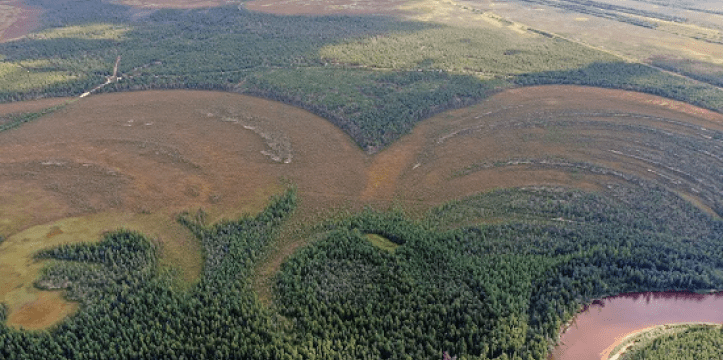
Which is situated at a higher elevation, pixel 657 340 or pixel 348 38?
pixel 348 38

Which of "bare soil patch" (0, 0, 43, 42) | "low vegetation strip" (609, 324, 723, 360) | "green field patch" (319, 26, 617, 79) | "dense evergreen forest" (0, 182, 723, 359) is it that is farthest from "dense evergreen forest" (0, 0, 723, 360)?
"bare soil patch" (0, 0, 43, 42)

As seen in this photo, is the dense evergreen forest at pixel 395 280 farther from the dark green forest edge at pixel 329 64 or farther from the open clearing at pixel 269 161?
the dark green forest edge at pixel 329 64

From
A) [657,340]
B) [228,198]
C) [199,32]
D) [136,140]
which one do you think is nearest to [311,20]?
→ [199,32]

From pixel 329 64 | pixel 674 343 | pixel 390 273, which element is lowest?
pixel 674 343

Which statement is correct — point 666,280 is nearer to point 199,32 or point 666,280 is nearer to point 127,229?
point 127,229

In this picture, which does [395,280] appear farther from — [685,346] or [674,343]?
[685,346]

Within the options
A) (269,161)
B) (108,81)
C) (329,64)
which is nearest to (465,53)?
(329,64)

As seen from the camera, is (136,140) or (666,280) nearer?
(666,280)
